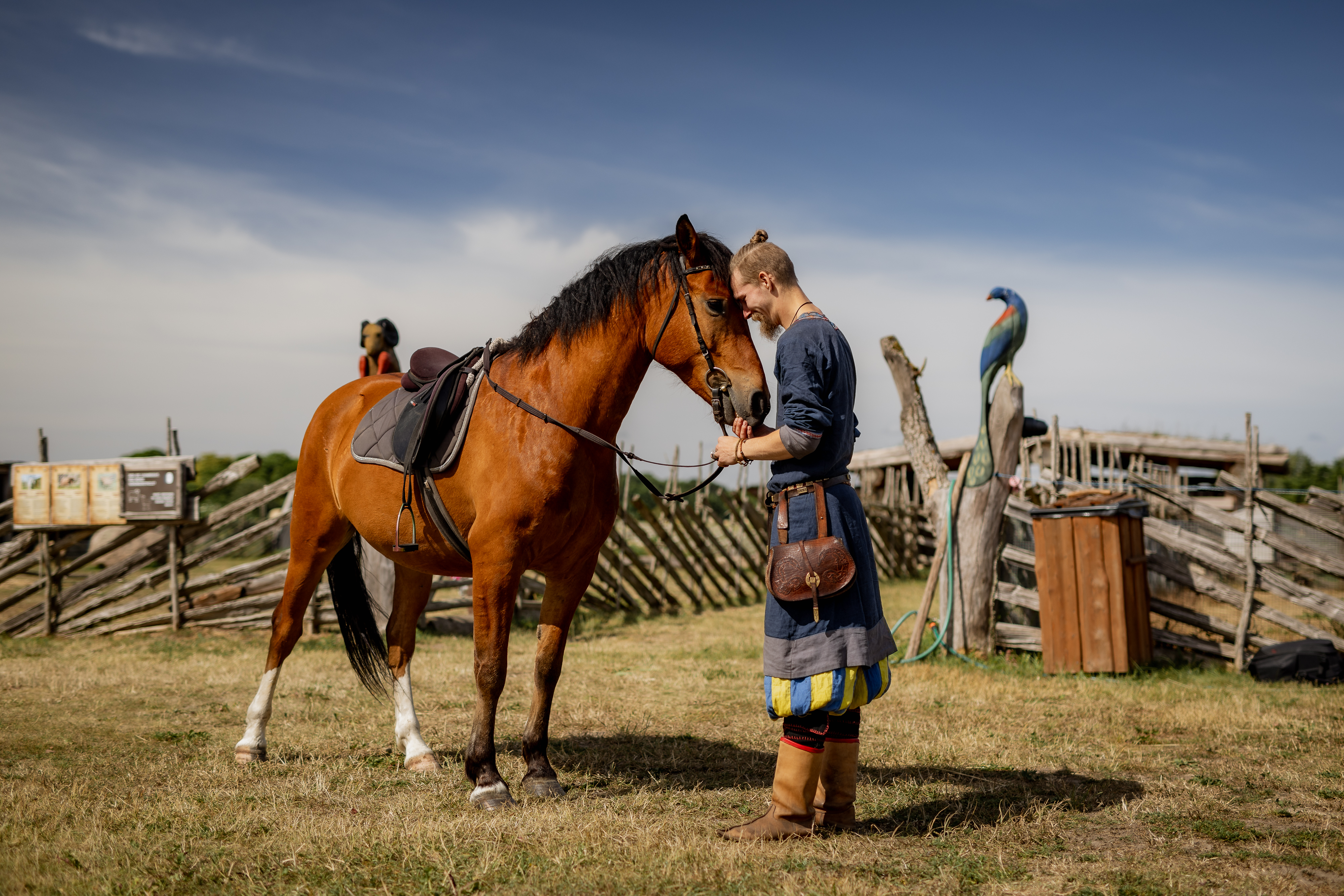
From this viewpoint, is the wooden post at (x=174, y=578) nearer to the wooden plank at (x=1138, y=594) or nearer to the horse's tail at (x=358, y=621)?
the horse's tail at (x=358, y=621)

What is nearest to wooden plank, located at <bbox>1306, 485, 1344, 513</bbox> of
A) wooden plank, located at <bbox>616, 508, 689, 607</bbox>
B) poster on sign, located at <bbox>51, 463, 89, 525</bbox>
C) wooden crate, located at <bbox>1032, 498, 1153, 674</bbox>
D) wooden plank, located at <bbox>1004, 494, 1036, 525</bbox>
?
wooden crate, located at <bbox>1032, 498, 1153, 674</bbox>

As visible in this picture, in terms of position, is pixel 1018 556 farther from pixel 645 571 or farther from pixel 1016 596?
pixel 645 571

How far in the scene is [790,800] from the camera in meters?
2.90

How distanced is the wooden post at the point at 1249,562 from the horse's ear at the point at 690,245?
5016 millimetres

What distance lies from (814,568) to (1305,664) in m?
4.96

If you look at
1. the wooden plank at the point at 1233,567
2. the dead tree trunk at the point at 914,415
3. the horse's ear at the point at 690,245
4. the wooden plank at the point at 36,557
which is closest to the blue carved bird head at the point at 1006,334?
the dead tree trunk at the point at 914,415

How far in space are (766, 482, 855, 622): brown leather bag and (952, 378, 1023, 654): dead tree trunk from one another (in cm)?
458

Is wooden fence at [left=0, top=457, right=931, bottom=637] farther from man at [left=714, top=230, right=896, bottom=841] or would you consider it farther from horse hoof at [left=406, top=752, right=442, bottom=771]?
man at [left=714, top=230, right=896, bottom=841]

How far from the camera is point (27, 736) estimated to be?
15.0ft

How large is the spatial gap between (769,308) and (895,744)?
2.52 m

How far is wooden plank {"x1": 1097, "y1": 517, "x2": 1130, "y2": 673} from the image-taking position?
623 cm

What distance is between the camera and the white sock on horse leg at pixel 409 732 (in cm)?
408

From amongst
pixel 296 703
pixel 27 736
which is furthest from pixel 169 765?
pixel 296 703

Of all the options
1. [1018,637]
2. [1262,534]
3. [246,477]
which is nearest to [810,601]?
Answer: [1018,637]
